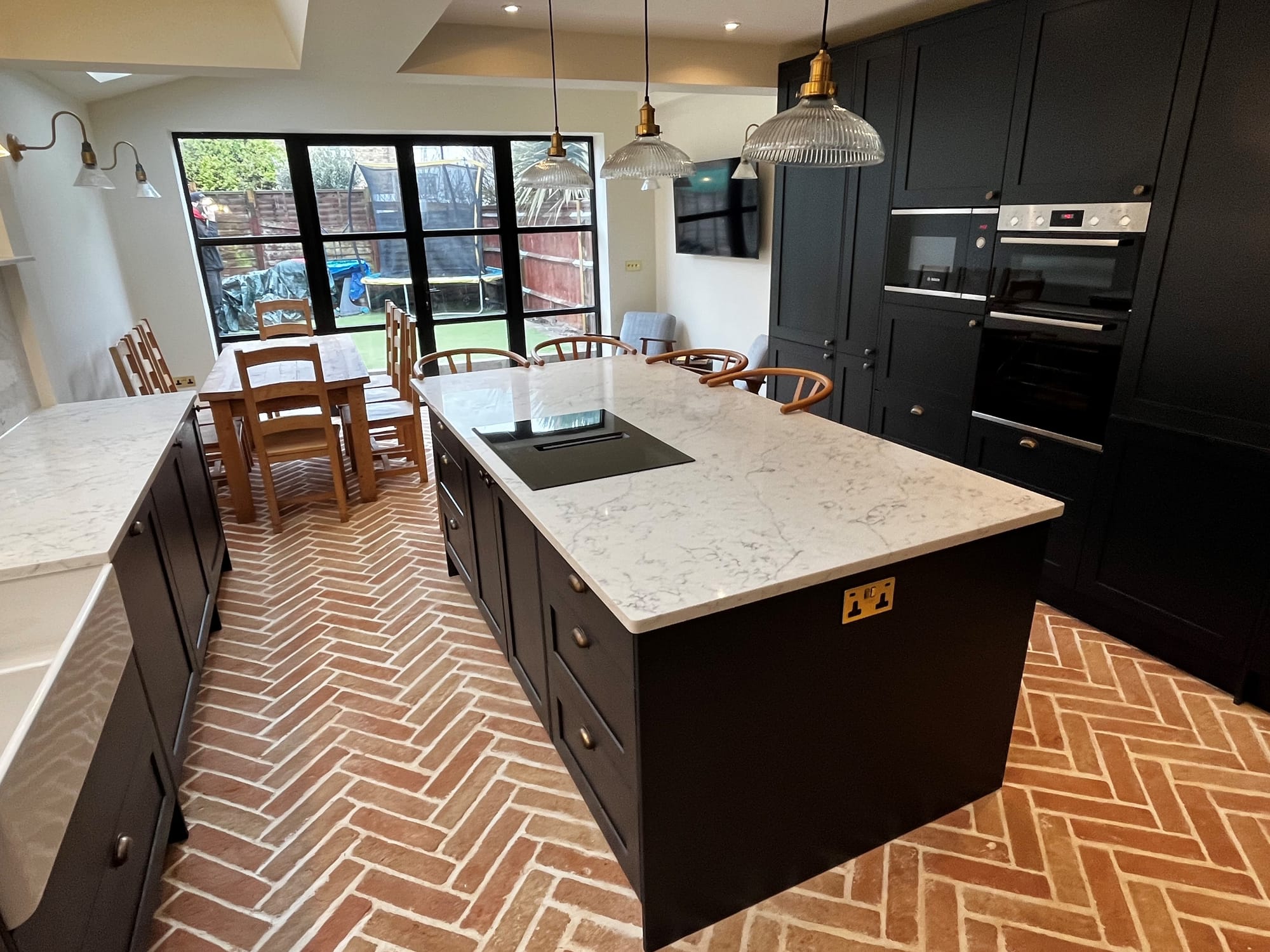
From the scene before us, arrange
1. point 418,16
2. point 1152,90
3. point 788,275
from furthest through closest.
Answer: point 788,275, point 418,16, point 1152,90

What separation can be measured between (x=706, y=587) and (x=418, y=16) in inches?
91.3

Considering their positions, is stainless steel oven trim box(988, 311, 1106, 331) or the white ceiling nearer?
stainless steel oven trim box(988, 311, 1106, 331)

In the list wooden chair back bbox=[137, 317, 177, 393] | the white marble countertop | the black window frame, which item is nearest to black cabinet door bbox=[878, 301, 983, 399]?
the white marble countertop

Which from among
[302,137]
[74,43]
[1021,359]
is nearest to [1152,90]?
Answer: [1021,359]

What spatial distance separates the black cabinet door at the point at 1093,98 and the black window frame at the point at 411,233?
4552 millimetres

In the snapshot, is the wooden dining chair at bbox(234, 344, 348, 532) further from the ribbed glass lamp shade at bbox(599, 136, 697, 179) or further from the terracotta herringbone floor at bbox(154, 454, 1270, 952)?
the ribbed glass lamp shade at bbox(599, 136, 697, 179)

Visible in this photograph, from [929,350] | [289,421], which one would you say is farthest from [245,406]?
[929,350]

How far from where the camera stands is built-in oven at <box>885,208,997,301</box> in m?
2.98

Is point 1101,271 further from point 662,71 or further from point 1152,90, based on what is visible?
point 662,71

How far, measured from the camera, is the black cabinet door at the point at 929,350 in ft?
10.2

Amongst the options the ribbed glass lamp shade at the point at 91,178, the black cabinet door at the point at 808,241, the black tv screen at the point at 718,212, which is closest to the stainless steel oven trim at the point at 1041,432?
the black cabinet door at the point at 808,241

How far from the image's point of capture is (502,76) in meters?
3.66

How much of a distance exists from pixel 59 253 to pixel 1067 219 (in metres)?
4.69

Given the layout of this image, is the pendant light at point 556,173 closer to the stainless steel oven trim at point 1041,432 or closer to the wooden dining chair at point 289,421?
the wooden dining chair at point 289,421
